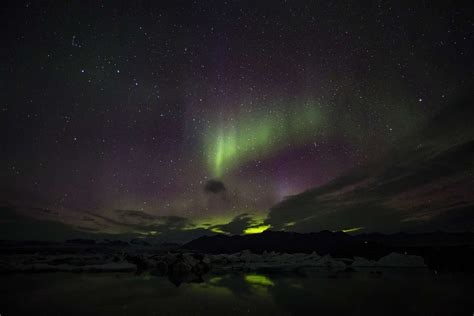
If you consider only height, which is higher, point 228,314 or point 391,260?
point 391,260

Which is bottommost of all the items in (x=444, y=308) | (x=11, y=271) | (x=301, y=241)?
(x=444, y=308)

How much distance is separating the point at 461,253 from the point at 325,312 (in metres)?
50.2

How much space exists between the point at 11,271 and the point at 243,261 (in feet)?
94.4

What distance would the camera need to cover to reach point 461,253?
45219mm

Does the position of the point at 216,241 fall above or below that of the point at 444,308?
above

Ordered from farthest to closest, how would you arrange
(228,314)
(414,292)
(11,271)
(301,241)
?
(301,241) → (11,271) → (414,292) → (228,314)

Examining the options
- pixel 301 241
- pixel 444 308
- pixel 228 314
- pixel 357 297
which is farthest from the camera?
pixel 301 241

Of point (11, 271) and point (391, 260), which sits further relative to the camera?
point (391, 260)

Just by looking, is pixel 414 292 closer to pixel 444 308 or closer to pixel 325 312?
pixel 444 308

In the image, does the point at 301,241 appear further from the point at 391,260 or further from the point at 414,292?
the point at 414,292

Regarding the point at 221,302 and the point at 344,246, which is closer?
the point at 221,302

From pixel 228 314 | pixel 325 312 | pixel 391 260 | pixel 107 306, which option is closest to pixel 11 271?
pixel 107 306

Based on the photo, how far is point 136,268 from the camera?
29703 mm

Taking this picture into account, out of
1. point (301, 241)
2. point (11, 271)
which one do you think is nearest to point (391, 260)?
point (11, 271)
